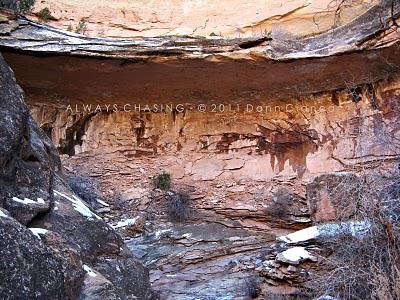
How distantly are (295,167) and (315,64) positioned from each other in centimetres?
200

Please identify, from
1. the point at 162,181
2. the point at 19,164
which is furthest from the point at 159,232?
the point at 19,164

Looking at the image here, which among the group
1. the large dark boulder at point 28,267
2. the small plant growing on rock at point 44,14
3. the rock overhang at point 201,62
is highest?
the small plant growing on rock at point 44,14

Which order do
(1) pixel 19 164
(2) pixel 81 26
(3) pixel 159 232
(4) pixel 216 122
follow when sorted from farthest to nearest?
(2) pixel 81 26, (4) pixel 216 122, (3) pixel 159 232, (1) pixel 19 164

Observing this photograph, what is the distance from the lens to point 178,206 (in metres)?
8.59

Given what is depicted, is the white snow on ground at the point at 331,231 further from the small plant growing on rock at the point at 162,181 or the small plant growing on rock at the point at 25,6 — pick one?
the small plant growing on rock at the point at 25,6

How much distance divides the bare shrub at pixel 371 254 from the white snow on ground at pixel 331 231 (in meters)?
0.05

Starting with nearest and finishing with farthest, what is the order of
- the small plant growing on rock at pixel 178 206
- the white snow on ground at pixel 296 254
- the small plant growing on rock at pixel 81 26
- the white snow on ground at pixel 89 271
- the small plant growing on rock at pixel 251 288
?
the white snow on ground at pixel 89 271 < the white snow on ground at pixel 296 254 < the small plant growing on rock at pixel 251 288 < the small plant growing on rock at pixel 178 206 < the small plant growing on rock at pixel 81 26

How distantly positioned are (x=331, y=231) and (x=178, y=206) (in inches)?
149

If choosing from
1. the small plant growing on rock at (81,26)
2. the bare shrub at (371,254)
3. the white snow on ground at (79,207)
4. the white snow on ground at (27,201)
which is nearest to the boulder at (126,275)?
the white snow on ground at (79,207)

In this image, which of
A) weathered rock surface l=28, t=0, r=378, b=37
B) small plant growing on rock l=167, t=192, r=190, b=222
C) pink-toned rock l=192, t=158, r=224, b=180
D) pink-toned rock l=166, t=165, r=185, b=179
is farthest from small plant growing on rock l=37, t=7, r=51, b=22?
small plant growing on rock l=167, t=192, r=190, b=222

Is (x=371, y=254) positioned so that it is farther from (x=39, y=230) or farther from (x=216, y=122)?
(x=216, y=122)

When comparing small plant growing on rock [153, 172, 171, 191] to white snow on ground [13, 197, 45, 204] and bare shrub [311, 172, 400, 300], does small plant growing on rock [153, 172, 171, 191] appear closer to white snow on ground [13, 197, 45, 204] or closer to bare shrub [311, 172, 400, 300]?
bare shrub [311, 172, 400, 300]

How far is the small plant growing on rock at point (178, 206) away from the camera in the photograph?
8.47m

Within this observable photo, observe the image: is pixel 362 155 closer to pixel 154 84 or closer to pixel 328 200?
pixel 328 200
